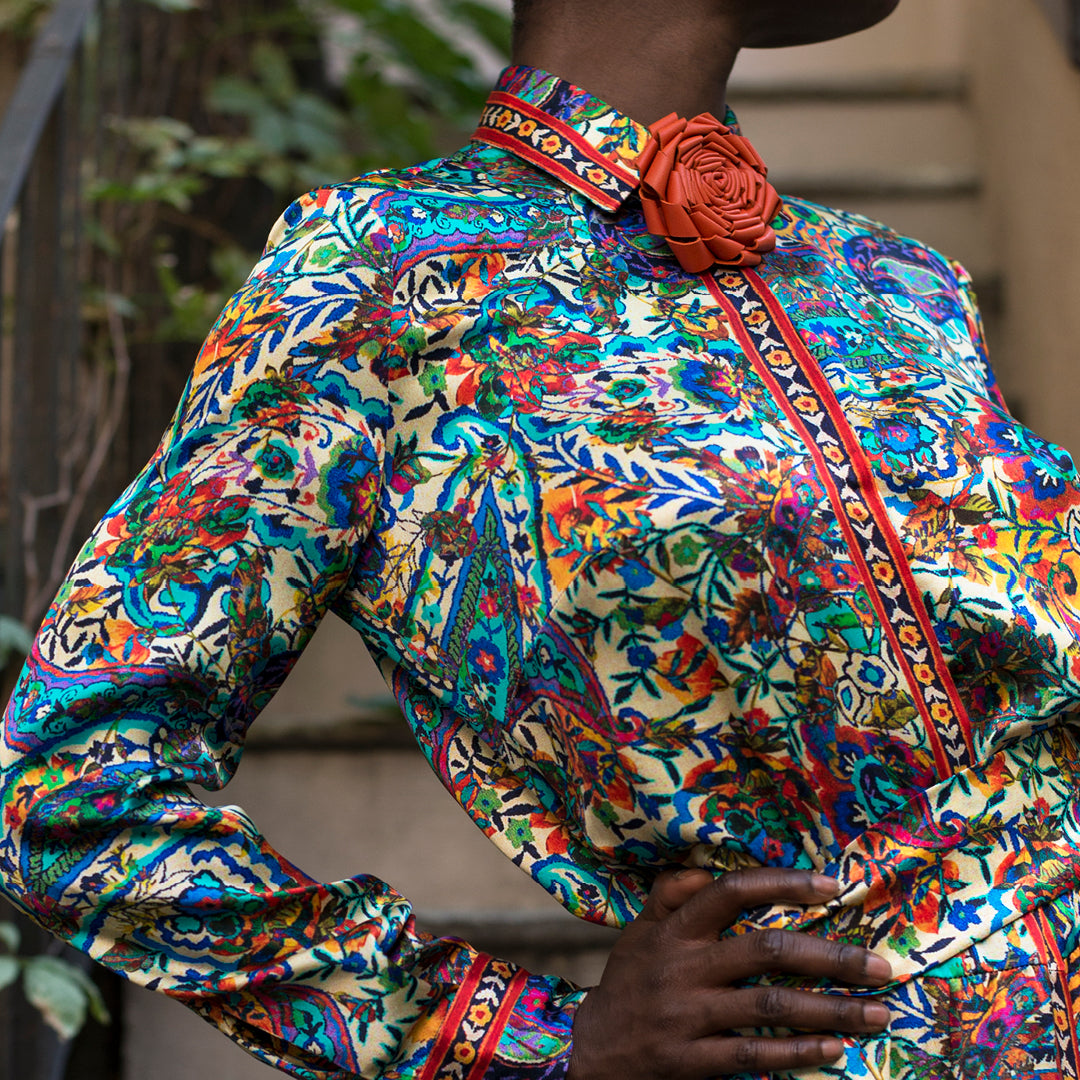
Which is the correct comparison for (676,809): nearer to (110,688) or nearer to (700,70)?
(110,688)

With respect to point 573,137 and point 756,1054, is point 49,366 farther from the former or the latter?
point 756,1054

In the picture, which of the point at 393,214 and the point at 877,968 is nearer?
the point at 877,968

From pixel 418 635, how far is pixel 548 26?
19.4 inches

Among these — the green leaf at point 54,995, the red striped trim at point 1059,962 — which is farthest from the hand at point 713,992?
the green leaf at point 54,995

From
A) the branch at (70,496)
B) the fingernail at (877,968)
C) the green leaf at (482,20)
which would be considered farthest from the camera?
the green leaf at (482,20)

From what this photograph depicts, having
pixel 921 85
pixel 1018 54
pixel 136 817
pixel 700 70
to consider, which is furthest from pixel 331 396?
pixel 921 85

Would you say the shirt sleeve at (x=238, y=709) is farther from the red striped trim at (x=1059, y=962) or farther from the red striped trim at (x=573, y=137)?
the red striped trim at (x=1059, y=962)

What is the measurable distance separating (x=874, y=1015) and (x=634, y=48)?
2.32ft

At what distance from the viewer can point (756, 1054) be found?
0.81 metres

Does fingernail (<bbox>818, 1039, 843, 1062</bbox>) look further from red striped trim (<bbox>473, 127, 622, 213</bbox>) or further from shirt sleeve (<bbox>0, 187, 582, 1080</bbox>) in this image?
red striped trim (<bbox>473, 127, 622, 213</bbox>)

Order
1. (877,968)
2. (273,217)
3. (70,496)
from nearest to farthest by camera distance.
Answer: (877,968) < (70,496) < (273,217)

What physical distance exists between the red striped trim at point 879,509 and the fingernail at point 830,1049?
0.63ft

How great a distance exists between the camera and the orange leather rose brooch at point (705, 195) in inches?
37.4

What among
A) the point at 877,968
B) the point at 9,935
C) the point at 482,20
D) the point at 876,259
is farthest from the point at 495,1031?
the point at 482,20
